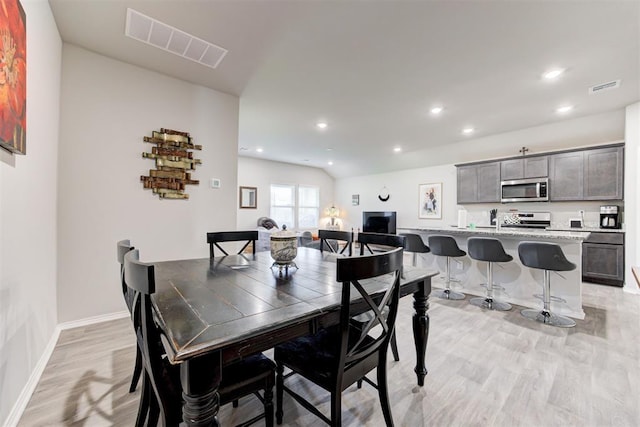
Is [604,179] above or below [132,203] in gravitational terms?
above

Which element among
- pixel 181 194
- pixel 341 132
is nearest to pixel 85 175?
pixel 181 194

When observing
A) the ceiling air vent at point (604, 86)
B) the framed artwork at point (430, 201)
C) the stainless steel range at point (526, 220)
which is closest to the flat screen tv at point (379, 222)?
the framed artwork at point (430, 201)

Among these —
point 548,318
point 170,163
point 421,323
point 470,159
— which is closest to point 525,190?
point 470,159

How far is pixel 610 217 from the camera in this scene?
438 centimetres

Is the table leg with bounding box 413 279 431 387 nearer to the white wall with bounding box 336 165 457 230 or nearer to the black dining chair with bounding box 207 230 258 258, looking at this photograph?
the black dining chair with bounding box 207 230 258 258

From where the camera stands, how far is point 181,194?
126 inches

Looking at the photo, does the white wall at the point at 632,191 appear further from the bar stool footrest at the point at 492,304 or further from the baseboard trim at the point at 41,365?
the baseboard trim at the point at 41,365

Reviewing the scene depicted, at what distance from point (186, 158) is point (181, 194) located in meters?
0.45

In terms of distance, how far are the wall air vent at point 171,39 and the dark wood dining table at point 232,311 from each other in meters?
2.06

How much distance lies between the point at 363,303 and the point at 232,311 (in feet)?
2.06

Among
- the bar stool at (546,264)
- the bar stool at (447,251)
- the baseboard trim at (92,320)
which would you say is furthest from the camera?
the bar stool at (447,251)

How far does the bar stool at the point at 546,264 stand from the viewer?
2.75 meters

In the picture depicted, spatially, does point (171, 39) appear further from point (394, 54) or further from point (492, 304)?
point (492, 304)

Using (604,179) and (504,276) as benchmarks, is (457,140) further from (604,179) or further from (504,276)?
(504,276)
